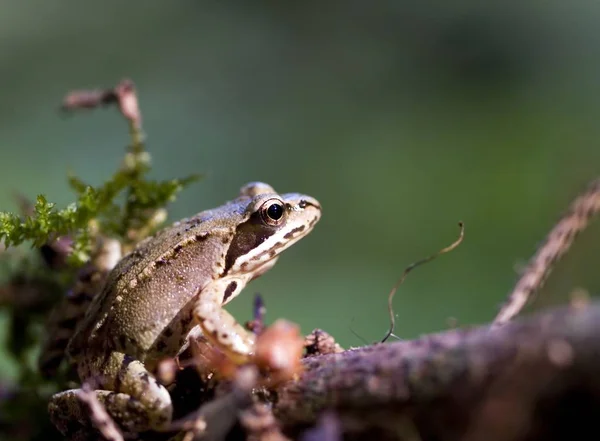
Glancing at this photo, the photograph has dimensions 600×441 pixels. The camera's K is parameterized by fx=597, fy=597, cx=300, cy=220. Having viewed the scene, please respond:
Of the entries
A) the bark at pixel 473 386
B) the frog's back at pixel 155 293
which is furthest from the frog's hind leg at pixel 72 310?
the bark at pixel 473 386

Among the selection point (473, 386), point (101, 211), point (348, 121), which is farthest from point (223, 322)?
point (348, 121)

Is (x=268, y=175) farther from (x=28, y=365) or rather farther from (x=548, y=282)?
(x=548, y=282)

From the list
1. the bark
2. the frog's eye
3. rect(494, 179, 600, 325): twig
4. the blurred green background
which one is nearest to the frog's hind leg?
the frog's eye

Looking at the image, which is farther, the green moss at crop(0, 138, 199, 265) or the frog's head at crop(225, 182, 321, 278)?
the frog's head at crop(225, 182, 321, 278)

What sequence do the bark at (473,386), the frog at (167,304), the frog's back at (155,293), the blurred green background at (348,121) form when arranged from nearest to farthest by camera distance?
the bark at (473,386) < the frog at (167,304) < the frog's back at (155,293) < the blurred green background at (348,121)

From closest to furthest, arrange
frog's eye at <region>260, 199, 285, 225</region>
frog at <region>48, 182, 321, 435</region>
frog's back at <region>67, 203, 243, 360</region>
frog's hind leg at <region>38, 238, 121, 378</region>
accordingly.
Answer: frog at <region>48, 182, 321, 435</region>
frog's back at <region>67, 203, 243, 360</region>
frog's eye at <region>260, 199, 285, 225</region>
frog's hind leg at <region>38, 238, 121, 378</region>

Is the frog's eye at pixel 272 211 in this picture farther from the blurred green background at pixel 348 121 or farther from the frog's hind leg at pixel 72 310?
the blurred green background at pixel 348 121

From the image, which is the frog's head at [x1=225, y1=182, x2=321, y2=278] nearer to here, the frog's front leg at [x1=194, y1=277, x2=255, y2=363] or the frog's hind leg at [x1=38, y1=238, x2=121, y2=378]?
the frog's front leg at [x1=194, y1=277, x2=255, y2=363]
